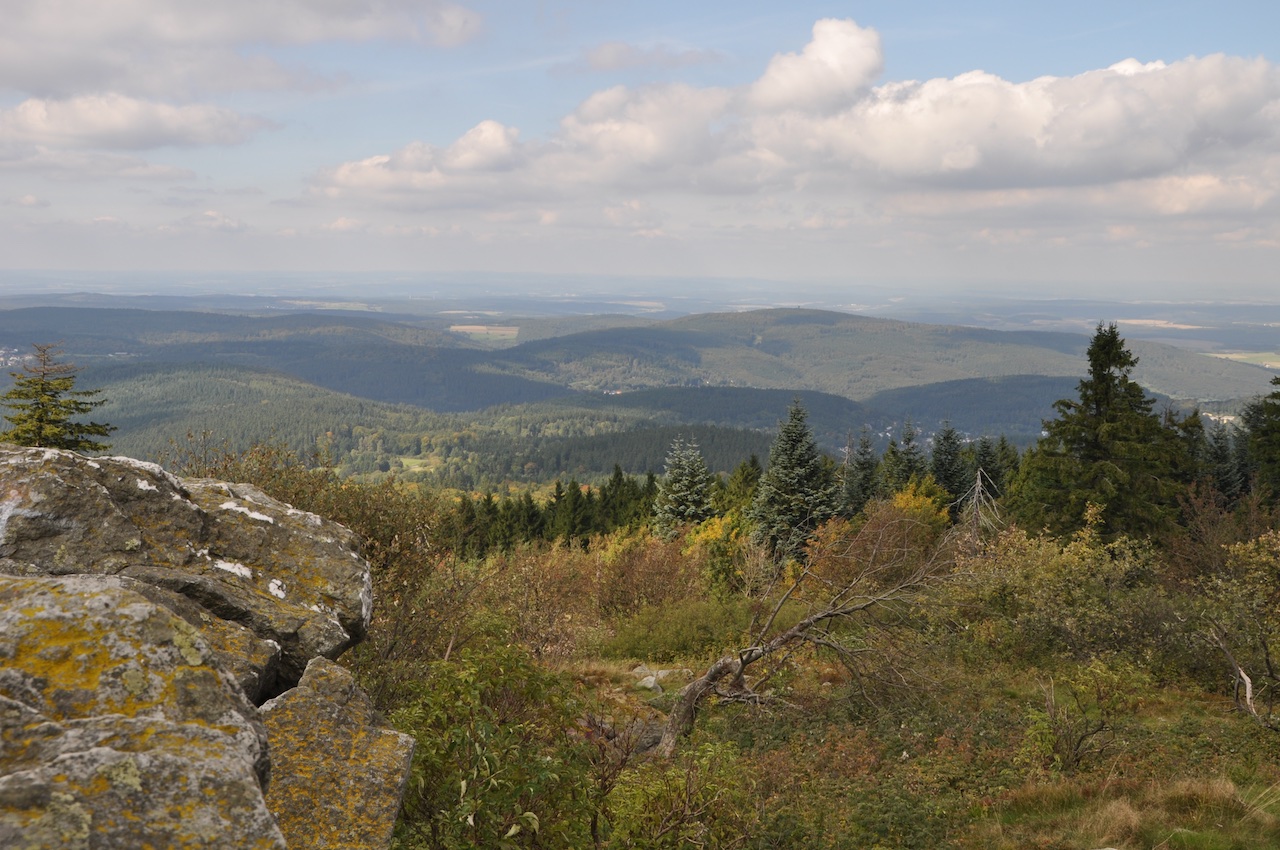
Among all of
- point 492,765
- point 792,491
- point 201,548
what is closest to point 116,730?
point 492,765

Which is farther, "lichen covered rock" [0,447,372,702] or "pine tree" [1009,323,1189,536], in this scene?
"pine tree" [1009,323,1189,536]

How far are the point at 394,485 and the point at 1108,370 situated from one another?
99.4 ft

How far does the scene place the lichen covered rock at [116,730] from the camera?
104 inches

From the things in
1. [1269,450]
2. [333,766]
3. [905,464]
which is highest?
[333,766]

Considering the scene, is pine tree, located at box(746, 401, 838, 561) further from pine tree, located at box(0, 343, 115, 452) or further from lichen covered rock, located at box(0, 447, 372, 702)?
lichen covered rock, located at box(0, 447, 372, 702)

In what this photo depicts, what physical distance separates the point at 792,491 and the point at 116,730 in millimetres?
36825

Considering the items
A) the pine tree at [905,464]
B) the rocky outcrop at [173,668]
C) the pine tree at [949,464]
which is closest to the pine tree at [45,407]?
the rocky outcrop at [173,668]

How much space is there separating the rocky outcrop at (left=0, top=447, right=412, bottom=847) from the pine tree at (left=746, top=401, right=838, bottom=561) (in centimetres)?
3182

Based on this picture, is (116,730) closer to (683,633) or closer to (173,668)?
(173,668)

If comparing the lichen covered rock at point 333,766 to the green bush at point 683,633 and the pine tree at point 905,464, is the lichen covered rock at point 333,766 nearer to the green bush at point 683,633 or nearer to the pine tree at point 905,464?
the green bush at point 683,633

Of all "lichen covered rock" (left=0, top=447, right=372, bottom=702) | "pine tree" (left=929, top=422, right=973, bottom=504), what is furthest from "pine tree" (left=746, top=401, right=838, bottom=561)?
"lichen covered rock" (left=0, top=447, right=372, bottom=702)

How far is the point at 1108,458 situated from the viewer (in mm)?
32500

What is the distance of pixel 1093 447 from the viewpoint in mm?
32906

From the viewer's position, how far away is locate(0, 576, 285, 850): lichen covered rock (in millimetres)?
2643
